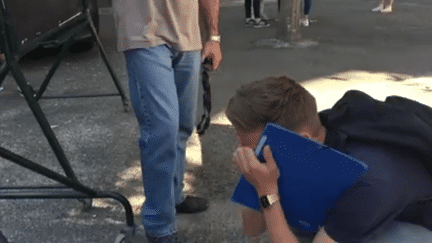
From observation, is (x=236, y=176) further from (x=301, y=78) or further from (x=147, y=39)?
(x=301, y=78)

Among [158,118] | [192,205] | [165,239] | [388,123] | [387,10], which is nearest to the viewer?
[388,123]

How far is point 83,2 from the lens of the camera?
3467 mm

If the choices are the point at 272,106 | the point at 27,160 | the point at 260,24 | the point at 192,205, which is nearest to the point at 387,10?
the point at 260,24

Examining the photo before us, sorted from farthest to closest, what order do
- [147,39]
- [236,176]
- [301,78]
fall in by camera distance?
[301,78] → [236,176] → [147,39]

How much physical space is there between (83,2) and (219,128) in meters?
1.32

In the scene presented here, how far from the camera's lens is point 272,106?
1.52m

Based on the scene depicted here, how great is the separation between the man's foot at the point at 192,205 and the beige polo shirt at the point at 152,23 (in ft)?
2.77

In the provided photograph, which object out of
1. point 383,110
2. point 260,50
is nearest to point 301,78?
point 260,50

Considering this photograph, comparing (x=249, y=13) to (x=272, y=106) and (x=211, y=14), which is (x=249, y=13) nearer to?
(x=211, y=14)

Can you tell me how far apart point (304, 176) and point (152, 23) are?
99 centimetres

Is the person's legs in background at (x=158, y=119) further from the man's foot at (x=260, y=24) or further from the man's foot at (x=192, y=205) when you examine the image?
the man's foot at (x=260, y=24)

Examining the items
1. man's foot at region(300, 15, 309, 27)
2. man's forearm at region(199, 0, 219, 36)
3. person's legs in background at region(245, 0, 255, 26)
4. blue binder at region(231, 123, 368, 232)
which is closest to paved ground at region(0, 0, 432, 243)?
man's foot at region(300, 15, 309, 27)

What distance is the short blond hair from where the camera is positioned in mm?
1513

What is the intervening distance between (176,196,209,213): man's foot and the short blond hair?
1152 millimetres
